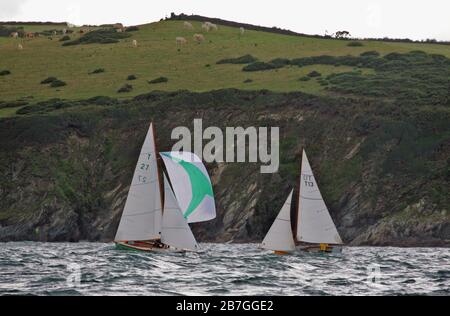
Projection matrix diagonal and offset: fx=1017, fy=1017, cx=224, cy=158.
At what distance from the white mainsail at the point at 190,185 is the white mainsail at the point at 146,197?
1.03m

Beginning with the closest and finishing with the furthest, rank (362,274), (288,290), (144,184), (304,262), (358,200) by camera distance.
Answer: (288,290)
(362,274)
(304,262)
(144,184)
(358,200)

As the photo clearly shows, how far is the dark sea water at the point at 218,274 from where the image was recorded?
36.9 metres

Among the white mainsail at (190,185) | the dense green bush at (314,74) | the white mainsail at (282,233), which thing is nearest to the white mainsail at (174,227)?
the white mainsail at (190,185)

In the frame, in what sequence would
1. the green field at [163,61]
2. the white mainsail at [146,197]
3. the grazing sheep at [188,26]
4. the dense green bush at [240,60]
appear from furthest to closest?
the grazing sheep at [188,26] → the dense green bush at [240,60] → the green field at [163,61] → the white mainsail at [146,197]

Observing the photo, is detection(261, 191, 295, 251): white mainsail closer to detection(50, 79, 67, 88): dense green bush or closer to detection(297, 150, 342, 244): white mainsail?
detection(297, 150, 342, 244): white mainsail

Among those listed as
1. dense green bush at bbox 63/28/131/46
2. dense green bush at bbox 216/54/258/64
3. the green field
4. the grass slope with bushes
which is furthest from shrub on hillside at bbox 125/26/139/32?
dense green bush at bbox 216/54/258/64

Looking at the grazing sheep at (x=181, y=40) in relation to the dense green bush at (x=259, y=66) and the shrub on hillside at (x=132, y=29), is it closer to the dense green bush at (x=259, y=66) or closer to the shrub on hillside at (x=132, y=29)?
the shrub on hillside at (x=132, y=29)

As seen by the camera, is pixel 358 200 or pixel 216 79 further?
pixel 216 79

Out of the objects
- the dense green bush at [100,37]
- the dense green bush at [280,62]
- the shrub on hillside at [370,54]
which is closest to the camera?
the dense green bush at [280,62]

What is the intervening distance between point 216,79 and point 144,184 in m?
63.0

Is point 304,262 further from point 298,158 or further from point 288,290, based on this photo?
point 298,158

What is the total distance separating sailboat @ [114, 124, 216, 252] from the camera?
58.4m

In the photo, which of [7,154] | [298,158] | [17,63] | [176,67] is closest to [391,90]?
[298,158]

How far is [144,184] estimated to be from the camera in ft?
198
